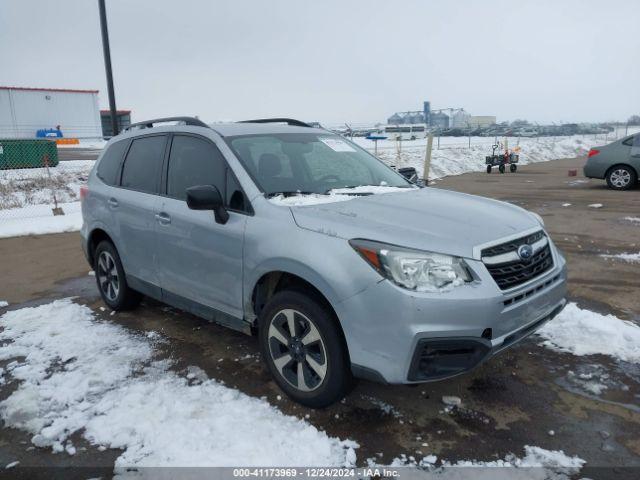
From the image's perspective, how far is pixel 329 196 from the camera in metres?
3.57

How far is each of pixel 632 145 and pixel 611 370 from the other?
11910 mm

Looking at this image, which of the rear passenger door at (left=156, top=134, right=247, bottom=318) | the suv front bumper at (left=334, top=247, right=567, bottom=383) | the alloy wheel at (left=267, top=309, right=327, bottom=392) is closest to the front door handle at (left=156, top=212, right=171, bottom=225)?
the rear passenger door at (left=156, top=134, right=247, bottom=318)

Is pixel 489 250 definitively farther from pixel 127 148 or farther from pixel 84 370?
pixel 127 148

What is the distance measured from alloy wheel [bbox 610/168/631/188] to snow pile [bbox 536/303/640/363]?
10.7 metres

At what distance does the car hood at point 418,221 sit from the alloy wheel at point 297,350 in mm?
606

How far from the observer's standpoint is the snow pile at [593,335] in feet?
12.9

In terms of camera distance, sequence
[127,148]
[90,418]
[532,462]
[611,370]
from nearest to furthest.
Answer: [532,462]
[90,418]
[611,370]
[127,148]

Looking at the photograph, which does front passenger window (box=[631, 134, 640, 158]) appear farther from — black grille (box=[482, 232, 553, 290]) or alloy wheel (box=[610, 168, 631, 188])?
black grille (box=[482, 232, 553, 290])

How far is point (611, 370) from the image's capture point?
143 inches

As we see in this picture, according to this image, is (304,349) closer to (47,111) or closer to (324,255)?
(324,255)

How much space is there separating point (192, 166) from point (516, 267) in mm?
2533

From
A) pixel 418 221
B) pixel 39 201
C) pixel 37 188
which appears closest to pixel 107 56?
pixel 39 201

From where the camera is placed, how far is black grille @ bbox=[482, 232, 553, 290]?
287 centimetres

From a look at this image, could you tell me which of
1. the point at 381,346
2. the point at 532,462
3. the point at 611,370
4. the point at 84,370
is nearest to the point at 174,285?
the point at 84,370
